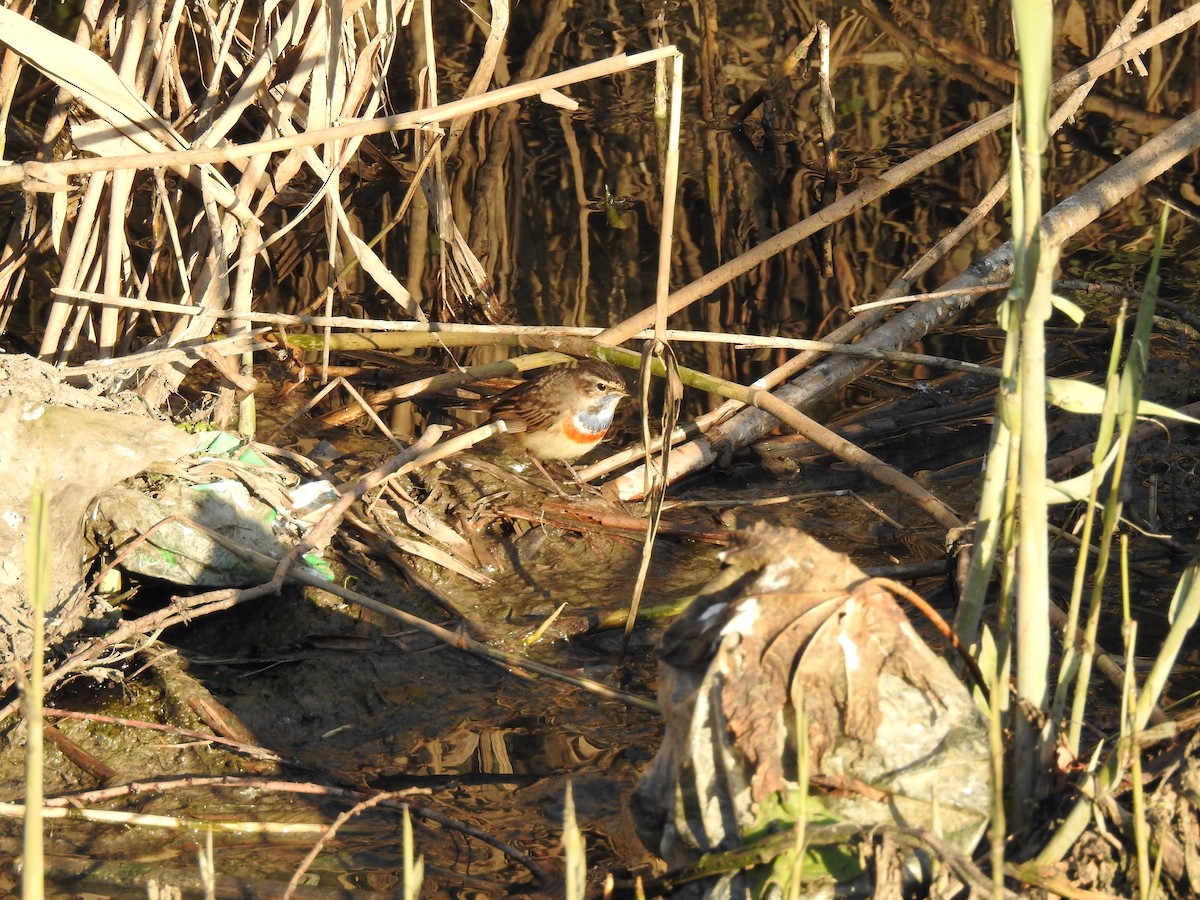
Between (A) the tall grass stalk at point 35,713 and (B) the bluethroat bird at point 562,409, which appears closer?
(A) the tall grass stalk at point 35,713

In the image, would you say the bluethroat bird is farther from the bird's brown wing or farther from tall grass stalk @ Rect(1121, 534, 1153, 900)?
tall grass stalk @ Rect(1121, 534, 1153, 900)

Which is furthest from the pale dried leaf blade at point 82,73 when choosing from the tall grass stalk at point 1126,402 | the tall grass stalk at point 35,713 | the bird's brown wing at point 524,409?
the tall grass stalk at point 1126,402

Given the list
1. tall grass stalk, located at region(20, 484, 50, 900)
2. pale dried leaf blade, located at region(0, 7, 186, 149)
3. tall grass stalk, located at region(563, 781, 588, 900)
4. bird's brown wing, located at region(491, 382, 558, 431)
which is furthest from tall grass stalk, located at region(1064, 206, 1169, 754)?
bird's brown wing, located at region(491, 382, 558, 431)

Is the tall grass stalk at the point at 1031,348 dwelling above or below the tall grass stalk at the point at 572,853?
above

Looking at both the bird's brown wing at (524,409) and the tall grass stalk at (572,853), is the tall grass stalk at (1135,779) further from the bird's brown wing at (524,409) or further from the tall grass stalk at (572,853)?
the bird's brown wing at (524,409)

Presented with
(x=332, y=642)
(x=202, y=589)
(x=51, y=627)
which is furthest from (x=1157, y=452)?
(x=51, y=627)

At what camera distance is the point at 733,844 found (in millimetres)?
2605

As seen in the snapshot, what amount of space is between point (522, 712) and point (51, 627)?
1507 millimetres

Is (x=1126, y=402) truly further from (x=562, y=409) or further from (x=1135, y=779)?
(x=562, y=409)

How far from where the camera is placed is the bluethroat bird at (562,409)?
590cm

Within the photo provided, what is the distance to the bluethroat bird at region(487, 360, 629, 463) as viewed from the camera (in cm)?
590

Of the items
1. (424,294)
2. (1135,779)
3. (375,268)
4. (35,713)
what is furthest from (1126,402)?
(424,294)

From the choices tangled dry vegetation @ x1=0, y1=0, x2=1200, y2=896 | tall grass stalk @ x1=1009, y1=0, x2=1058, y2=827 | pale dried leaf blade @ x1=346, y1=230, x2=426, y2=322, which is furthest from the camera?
pale dried leaf blade @ x1=346, y1=230, x2=426, y2=322

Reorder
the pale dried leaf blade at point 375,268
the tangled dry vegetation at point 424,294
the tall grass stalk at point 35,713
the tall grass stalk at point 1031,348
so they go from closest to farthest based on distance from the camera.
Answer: the tall grass stalk at point 35,713 < the tall grass stalk at point 1031,348 < the tangled dry vegetation at point 424,294 < the pale dried leaf blade at point 375,268
